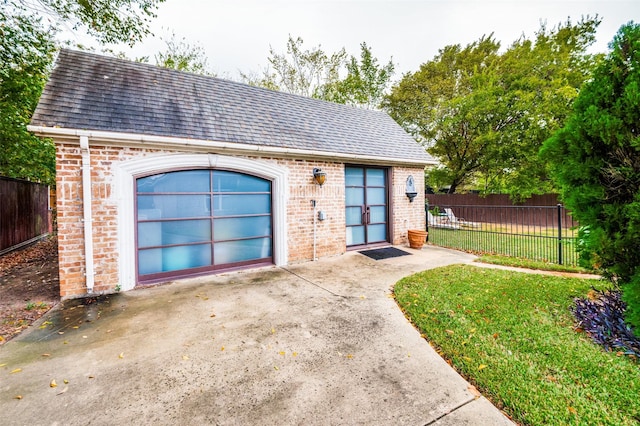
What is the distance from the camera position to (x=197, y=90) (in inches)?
272

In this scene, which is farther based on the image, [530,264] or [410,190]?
[410,190]

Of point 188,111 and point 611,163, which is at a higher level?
point 188,111

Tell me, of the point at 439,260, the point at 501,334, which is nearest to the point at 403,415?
the point at 501,334

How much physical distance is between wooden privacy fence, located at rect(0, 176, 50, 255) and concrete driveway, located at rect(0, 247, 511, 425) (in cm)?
646

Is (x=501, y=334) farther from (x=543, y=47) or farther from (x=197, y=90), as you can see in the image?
(x=543, y=47)

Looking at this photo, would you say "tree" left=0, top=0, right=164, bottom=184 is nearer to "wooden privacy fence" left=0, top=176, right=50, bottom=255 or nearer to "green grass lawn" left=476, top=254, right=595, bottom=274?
"wooden privacy fence" left=0, top=176, right=50, bottom=255

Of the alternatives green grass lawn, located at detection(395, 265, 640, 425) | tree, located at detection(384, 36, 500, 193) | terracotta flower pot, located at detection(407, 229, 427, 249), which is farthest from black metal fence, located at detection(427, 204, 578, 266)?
tree, located at detection(384, 36, 500, 193)

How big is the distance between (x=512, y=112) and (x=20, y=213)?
73.7 feet

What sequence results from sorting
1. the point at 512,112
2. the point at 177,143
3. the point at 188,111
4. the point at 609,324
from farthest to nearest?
the point at 512,112, the point at 188,111, the point at 177,143, the point at 609,324

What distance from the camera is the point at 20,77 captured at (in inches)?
342

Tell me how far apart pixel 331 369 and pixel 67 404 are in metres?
2.20

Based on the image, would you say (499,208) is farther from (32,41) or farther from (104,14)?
(32,41)

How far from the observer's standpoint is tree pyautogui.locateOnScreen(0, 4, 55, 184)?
8.11 meters

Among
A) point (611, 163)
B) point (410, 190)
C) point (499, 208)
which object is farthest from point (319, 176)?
point (499, 208)
